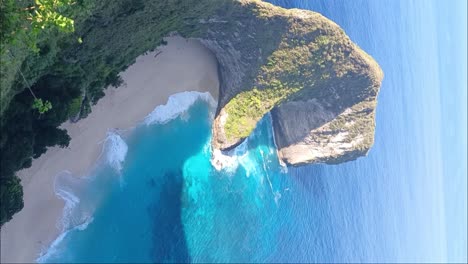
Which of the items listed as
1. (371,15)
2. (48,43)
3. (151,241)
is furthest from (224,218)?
(371,15)

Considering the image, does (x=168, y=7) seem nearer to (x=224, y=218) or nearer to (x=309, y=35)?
(x=309, y=35)

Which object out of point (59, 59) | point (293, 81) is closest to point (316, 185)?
point (293, 81)

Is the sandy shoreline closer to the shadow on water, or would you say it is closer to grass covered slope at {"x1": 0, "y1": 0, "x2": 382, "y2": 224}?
grass covered slope at {"x1": 0, "y1": 0, "x2": 382, "y2": 224}

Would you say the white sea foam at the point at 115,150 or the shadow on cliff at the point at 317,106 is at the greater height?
the white sea foam at the point at 115,150

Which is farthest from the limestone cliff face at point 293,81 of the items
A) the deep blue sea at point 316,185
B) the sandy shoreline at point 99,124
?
the deep blue sea at point 316,185

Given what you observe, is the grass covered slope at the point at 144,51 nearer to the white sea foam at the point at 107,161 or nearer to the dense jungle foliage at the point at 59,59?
the dense jungle foliage at the point at 59,59

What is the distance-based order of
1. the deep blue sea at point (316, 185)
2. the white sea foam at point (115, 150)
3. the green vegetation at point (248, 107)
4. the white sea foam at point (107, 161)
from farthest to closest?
the green vegetation at point (248, 107) < the deep blue sea at point (316, 185) < the white sea foam at point (115, 150) < the white sea foam at point (107, 161)

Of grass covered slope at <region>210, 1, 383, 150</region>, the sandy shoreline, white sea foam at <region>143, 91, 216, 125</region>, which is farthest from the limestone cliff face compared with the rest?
the sandy shoreline
